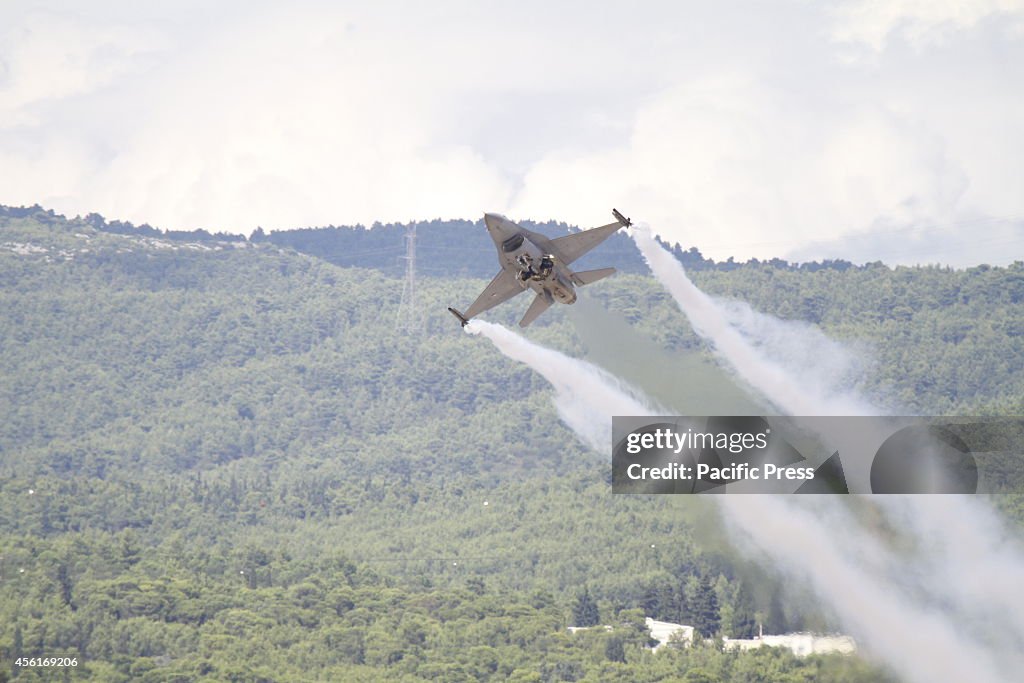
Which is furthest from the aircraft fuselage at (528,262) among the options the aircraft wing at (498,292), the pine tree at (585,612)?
the pine tree at (585,612)

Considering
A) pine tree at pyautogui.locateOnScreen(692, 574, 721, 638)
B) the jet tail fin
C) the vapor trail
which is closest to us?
the jet tail fin

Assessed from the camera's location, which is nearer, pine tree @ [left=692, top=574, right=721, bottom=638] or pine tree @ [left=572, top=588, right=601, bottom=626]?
pine tree @ [left=692, top=574, right=721, bottom=638]

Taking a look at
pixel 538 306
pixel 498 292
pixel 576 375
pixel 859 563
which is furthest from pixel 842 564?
pixel 498 292

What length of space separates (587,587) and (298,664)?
1422 inches

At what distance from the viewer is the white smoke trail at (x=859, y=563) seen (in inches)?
3868

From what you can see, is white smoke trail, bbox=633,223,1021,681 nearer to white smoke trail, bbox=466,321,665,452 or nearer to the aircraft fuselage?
white smoke trail, bbox=466,321,665,452

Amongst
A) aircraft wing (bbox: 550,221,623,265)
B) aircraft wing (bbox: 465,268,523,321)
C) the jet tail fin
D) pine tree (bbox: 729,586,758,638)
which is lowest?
pine tree (bbox: 729,586,758,638)

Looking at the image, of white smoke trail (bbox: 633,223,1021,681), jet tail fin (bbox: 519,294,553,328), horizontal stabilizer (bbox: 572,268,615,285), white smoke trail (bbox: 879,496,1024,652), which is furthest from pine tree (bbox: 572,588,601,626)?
horizontal stabilizer (bbox: 572,268,615,285)

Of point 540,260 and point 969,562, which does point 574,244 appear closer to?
point 540,260

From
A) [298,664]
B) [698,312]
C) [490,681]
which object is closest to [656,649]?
[490,681]

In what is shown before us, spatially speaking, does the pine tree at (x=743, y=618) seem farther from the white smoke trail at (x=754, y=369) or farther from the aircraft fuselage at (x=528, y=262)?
the aircraft fuselage at (x=528, y=262)

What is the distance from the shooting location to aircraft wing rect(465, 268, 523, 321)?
76562mm

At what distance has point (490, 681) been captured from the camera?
464ft

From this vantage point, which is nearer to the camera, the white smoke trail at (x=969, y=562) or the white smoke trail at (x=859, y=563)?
the white smoke trail at (x=859, y=563)
